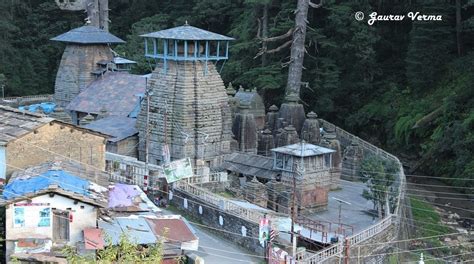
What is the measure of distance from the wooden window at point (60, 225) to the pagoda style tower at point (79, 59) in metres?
31.8

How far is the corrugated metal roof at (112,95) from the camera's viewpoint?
49312 mm

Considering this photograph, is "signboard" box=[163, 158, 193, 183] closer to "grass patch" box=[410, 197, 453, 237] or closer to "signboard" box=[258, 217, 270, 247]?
"signboard" box=[258, 217, 270, 247]

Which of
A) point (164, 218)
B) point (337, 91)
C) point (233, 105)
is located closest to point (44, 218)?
point (164, 218)

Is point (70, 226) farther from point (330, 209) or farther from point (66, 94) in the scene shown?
point (66, 94)

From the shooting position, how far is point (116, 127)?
4322 cm

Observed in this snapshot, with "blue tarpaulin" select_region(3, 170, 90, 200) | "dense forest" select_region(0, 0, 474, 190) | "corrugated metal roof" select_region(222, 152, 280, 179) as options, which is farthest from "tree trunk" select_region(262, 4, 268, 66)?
"blue tarpaulin" select_region(3, 170, 90, 200)

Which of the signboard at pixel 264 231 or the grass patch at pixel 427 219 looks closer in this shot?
the signboard at pixel 264 231

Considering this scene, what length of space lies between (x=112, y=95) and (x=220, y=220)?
22.4 m

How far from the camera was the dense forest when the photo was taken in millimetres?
49375

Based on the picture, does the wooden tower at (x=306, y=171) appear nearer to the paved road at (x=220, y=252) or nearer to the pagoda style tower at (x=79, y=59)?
the paved road at (x=220, y=252)

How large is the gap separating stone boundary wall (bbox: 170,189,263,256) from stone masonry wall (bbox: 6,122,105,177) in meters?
4.10

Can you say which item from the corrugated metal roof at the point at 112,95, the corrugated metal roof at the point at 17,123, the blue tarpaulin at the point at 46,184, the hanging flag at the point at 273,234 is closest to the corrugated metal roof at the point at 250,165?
the hanging flag at the point at 273,234

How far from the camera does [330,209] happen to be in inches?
1479

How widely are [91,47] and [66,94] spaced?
406 centimetres
